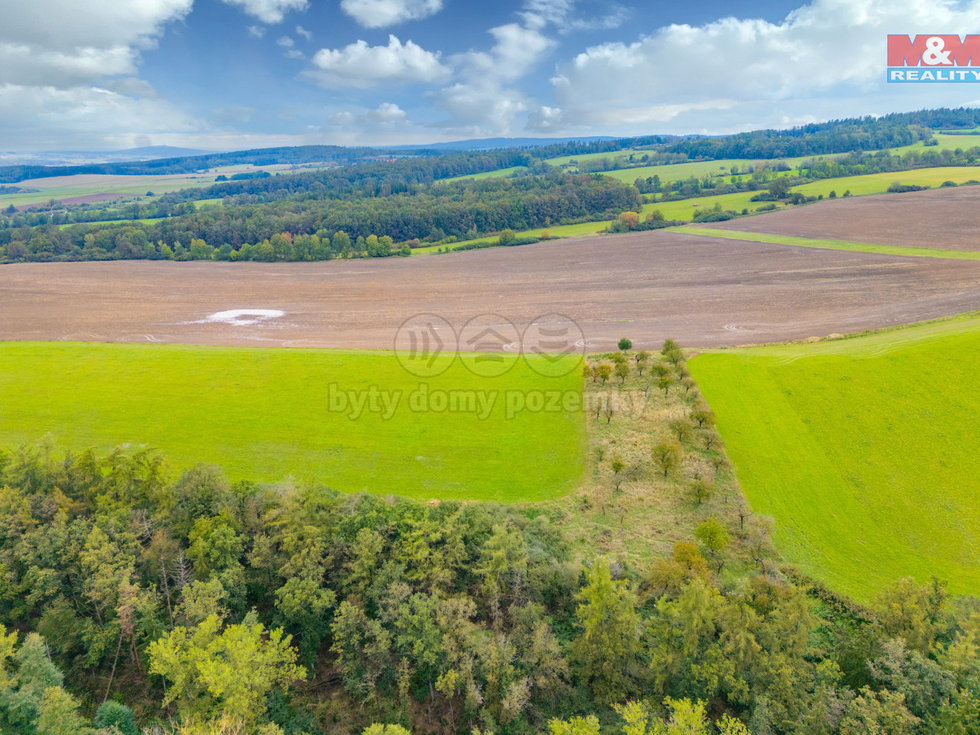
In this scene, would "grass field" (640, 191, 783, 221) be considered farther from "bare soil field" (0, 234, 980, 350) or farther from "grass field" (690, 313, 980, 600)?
"grass field" (690, 313, 980, 600)

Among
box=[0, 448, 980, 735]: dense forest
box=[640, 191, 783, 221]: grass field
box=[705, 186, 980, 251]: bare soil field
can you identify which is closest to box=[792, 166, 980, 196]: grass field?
box=[705, 186, 980, 251]: bare soil field

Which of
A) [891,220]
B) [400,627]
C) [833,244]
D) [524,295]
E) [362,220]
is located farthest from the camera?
[362,220]

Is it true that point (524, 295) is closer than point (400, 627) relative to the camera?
No

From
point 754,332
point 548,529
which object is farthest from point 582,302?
point 548,529

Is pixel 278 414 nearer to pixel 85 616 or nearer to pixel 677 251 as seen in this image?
pixel 85 616

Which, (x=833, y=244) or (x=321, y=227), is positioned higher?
(x=321, y=227)

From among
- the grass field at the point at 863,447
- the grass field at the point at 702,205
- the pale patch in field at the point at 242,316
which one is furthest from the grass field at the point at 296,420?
the grass field at the point at 702,205

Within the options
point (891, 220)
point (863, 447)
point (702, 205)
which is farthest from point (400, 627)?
point (702, 205)

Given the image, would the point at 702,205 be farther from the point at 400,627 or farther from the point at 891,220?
the point at 400,627
